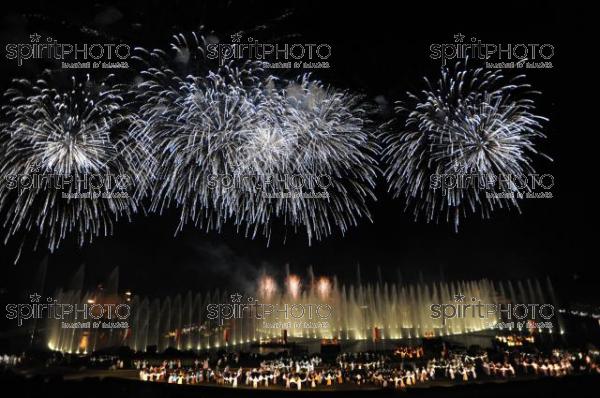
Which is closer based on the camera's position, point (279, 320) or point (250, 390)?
point (250, 390)

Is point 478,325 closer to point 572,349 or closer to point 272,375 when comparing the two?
point 572,349

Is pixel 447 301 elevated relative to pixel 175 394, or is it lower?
elevated

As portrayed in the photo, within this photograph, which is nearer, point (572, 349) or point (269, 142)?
point (269, 142)

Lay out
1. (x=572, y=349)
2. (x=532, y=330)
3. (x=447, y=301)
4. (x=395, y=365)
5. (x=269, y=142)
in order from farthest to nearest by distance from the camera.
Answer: (x=447, y=301)
(x=532, y=330)
(x=572, y=349)
(x=395, y=365)
(x=269, y=142)

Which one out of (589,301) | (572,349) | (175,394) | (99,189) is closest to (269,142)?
(99,189)

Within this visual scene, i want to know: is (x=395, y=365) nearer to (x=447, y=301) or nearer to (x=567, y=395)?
(x=567, y=395)

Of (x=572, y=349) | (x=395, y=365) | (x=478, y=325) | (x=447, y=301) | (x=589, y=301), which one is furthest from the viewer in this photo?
(x=589, y=301)

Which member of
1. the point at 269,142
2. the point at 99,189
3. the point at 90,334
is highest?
the point at 269,142

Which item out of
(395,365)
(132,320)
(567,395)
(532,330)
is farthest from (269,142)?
(532,330)
